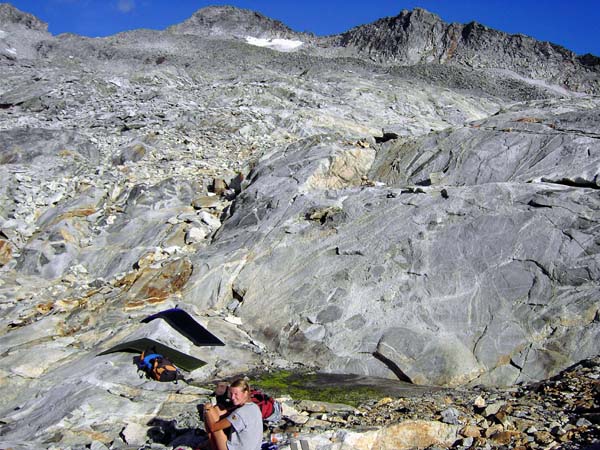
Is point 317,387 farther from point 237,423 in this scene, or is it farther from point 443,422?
point 237,423

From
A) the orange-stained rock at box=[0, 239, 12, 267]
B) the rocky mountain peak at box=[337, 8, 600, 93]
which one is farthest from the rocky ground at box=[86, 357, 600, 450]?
the rocky mountain peak at box=[337, 8, 600, 93]

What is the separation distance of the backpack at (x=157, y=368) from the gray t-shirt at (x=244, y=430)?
10.0 feet

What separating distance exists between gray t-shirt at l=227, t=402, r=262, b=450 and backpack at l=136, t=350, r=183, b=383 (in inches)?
120

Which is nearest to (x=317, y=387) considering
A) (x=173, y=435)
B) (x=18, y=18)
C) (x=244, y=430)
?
(x=173, y=435)

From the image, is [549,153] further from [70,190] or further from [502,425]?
[70,190]

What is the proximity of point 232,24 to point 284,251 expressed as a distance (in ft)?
264

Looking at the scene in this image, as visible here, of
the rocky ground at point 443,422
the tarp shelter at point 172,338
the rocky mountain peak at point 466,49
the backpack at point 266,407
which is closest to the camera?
the rocky ground at point 443,422

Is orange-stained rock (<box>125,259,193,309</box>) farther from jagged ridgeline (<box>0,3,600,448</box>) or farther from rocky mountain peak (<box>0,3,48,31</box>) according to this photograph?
rocky mountain peak (<box>0,3,48,31</box>)

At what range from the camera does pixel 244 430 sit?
5285 millimetres

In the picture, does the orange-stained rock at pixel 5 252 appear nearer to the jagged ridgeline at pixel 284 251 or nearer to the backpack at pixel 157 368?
the jagged ridgeline at pixel 284 251

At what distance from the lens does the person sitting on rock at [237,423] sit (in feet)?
17.3

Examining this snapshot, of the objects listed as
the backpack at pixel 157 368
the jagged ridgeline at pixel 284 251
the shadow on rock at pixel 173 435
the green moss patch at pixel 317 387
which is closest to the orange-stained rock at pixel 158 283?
the jagged ridgeline at pixel 284 251

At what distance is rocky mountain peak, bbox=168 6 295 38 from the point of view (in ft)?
270

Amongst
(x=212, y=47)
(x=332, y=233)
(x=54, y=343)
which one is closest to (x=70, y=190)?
(x=54, y=343)
